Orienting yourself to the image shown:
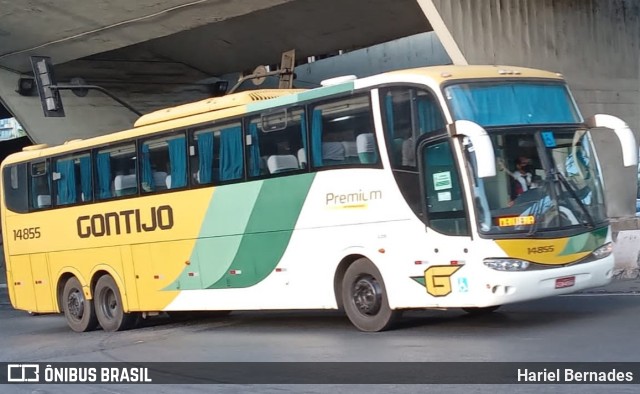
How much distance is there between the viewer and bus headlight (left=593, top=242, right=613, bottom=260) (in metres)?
12.0

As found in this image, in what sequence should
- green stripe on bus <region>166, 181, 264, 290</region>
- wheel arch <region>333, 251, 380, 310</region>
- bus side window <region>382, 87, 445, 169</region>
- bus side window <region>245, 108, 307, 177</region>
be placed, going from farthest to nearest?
→ green stripe on bus <region>166, 181, 264, 290</region> < bus side window <region>245, 108, 307, 177</region> < wheel arch <region>333, 251, 380, 310</region> < bus side window <region>382, 87, 445, 169</region>

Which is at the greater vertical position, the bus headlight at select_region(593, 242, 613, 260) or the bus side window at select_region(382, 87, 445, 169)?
the bus side window at select_region(382, 87, 445, 169)

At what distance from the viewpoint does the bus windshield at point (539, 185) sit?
1140cm

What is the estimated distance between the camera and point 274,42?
3247 centimetres

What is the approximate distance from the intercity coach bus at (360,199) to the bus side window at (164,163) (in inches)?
1.2

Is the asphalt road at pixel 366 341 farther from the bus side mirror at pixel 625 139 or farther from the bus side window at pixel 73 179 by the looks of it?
the bus side window at pixel 73 179

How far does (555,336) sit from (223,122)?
19.6 feet

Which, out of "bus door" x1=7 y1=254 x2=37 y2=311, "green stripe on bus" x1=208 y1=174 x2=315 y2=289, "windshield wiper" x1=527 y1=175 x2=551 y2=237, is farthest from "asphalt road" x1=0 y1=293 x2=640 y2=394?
"windshield wiper" x1=527 y1=175 x2=551 y2=237

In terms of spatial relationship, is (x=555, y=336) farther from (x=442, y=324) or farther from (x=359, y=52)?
(x=359, y=52)

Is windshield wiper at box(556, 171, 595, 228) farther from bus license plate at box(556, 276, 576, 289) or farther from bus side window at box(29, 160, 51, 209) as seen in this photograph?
bus side window at box(29, 160, 51, 209)

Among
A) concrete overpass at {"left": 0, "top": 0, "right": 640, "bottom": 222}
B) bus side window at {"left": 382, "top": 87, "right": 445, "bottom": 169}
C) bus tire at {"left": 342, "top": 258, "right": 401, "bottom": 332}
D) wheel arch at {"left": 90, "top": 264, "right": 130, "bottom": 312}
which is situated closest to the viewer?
bus side window at {"left": 382, "top": 87, "right": 445, "bottom": 169}

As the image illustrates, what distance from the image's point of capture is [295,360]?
11.1 m

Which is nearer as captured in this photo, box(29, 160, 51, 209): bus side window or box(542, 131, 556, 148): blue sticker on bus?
box(542, 131, 556, 148): blue sticker on bus

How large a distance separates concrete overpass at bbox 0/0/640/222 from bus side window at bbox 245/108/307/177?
23.0 ft
